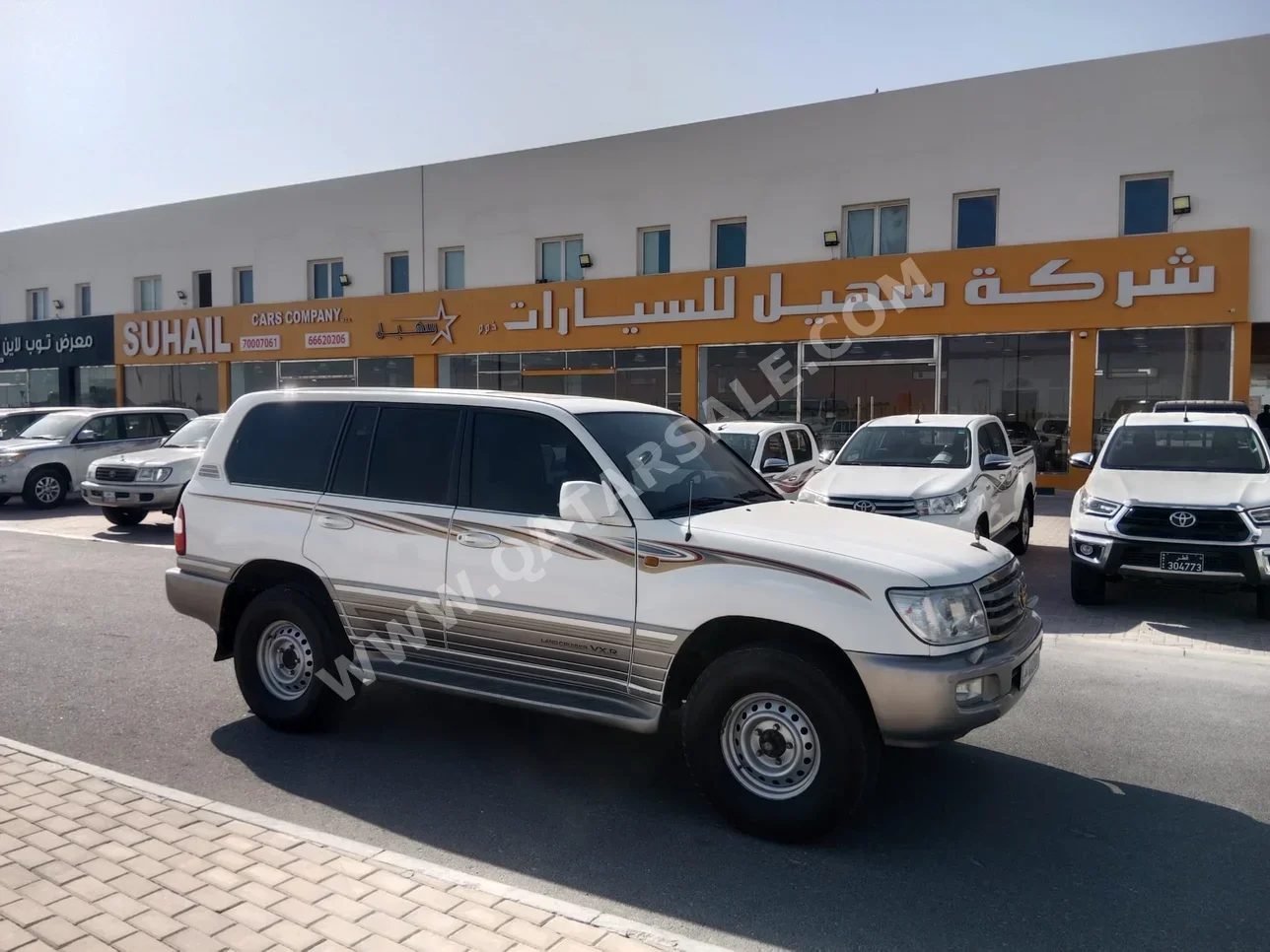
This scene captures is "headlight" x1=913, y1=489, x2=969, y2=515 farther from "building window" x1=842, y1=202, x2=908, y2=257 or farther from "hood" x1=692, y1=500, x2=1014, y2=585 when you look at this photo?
"building window" x1=842, y1=202, x2=908, y2=257

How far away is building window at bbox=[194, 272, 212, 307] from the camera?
2991 centimetres

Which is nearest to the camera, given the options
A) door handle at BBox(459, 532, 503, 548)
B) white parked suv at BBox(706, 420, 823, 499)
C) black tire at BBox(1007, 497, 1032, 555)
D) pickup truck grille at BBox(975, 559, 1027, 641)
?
pickup truck grille at BBox(975, 559, 1027, 641)

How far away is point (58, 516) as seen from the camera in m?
16.4

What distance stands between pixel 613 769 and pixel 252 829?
177cm

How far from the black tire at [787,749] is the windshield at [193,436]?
13.3 meters

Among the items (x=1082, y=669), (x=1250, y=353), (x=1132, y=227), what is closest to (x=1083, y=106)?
(x=1132, y=227)

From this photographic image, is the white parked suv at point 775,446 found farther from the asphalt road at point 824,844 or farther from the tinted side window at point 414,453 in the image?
the tinted side window at point 414,453

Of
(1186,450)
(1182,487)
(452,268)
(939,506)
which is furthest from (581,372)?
(1182,487)

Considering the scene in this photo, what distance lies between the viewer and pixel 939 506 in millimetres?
9453

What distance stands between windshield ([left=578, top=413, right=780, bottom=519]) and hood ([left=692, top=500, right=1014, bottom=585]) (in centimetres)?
16

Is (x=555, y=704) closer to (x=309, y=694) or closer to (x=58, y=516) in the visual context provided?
(x=309, y=694)

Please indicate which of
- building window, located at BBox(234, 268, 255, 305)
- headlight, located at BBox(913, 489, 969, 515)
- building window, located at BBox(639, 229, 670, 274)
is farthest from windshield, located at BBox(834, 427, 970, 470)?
building window, located at BBox(234, 268, 255, 305)

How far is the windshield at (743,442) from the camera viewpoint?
488 inches

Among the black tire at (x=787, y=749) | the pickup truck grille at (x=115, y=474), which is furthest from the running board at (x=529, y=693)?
the pickup truck grille at (x=115, y=474)
